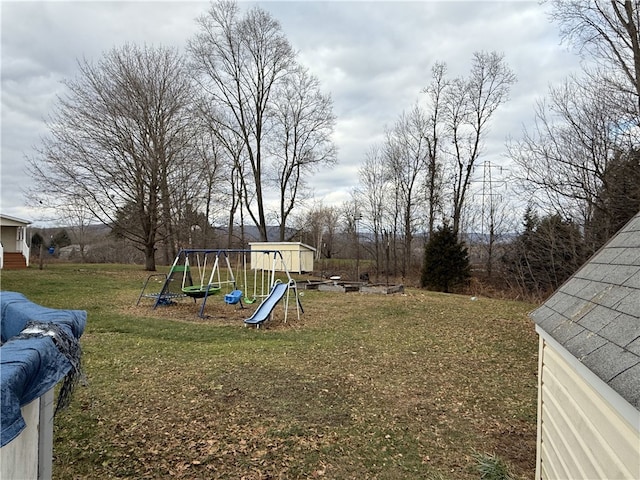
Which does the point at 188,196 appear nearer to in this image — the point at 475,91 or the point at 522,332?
the point at 522,332

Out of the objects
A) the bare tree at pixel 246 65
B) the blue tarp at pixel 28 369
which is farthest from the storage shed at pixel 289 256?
the blue tarp at pixel 28 369

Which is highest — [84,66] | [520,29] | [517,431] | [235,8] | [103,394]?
[235,8]

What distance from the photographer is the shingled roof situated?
4.83 feet

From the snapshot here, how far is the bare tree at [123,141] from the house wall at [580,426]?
17.9 meters

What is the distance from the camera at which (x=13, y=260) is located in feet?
61.0

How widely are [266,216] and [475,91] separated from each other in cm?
1470

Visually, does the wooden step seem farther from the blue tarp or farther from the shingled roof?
the shingled roof

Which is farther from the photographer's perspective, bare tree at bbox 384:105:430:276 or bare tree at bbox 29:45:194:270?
bare tree at bbox 384:105:430:276

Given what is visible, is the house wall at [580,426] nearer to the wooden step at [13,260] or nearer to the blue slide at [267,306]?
the blue slide at [267,306]

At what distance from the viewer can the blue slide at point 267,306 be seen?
8.16 metres

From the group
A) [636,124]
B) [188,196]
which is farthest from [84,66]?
[636,124]

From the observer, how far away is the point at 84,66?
55.9 feet

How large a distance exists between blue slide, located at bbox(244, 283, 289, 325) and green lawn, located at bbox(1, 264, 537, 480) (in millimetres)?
283

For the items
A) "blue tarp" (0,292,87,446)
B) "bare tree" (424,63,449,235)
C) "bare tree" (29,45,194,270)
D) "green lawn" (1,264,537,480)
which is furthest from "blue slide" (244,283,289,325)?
"bare tree" (424,63,449,235)
